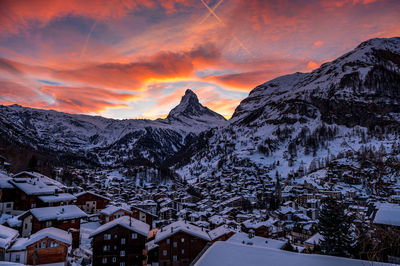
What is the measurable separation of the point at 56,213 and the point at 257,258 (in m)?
35.4

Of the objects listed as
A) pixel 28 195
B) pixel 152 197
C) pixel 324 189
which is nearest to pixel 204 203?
pixel 152 197

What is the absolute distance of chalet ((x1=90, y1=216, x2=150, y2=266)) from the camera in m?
29.7

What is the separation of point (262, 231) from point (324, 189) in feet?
213

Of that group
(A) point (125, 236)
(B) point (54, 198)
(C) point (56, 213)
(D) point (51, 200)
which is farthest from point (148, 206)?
(A) point (125, 236)

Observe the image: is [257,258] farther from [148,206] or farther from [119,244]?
[148,206]

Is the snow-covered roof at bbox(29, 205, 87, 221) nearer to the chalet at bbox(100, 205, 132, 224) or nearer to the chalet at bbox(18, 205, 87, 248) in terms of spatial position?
the chalet at bbox(18, 205, 87, 248)

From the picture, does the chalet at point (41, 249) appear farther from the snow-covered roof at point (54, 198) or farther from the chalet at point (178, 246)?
the snow-covered roof at point (54, 198)

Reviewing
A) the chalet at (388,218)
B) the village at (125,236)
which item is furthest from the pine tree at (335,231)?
the chalet at (388,218)

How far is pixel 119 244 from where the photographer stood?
30.3 metres

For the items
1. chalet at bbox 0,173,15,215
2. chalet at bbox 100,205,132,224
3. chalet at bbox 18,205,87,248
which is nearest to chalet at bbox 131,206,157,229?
chalet at bbox 100,205,132,224

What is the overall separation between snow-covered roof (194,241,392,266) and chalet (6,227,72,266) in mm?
27715

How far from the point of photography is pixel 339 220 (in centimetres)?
1784

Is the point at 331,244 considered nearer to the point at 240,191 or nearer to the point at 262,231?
the point at 262,231

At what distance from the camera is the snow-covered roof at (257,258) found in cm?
608
